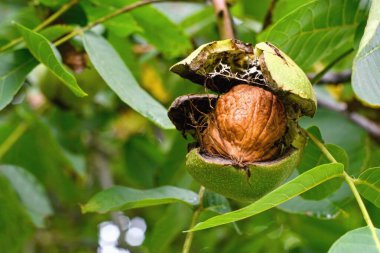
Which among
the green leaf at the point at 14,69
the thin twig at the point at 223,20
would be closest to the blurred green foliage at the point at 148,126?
→ the green leaf at the point at 14,69

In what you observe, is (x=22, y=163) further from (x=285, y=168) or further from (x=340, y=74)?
(x=285, y=168)

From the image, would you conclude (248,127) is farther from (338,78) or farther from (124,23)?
(338,78)

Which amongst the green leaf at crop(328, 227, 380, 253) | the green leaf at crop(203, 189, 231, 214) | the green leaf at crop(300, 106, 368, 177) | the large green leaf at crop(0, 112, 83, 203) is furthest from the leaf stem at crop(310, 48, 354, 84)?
the large green leaf at crop(0, 112, 83, 203)

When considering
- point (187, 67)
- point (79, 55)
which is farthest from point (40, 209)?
point (187, 67)

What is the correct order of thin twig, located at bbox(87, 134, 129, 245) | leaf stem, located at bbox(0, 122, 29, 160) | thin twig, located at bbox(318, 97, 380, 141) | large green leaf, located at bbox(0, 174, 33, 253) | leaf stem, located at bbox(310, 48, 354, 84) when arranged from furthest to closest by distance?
thin twig, located at bbox(87, 134, 129, 245) < leaf stem, located at bbox(0, 122, 29, 160) < thin twig, located at bbox(318, 97, 380, 141) < large green leaf, located at bbox(0, 174, 33, 253) < leaf stem, located at bbox(310, 48, 354, 84)

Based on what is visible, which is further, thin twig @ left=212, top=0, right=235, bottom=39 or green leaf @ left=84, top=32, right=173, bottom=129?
thin twig @ left=212, top=0, right=235, bottom=39

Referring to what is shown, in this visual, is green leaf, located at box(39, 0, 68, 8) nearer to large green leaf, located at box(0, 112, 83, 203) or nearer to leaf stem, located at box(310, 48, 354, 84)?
large green leaf, located at box(0, 112, 83, 203)

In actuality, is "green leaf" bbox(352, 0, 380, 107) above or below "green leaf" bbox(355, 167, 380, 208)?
above
